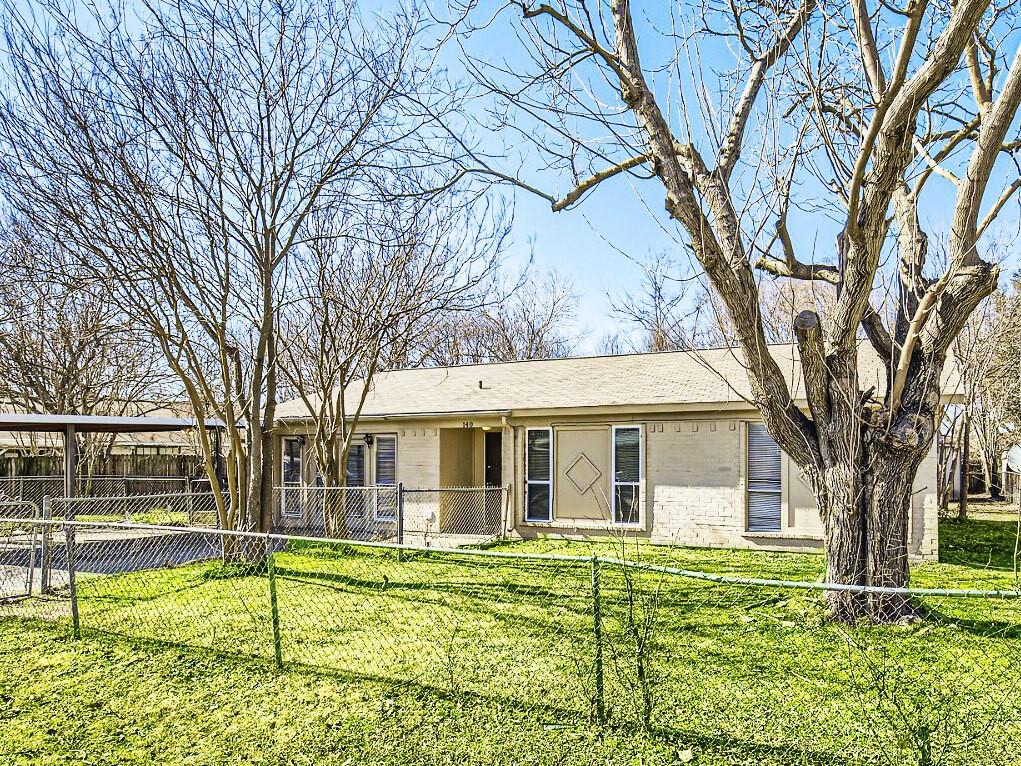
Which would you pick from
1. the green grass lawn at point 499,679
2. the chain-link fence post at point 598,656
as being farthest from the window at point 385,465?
the chain-link fence post at point 598,656

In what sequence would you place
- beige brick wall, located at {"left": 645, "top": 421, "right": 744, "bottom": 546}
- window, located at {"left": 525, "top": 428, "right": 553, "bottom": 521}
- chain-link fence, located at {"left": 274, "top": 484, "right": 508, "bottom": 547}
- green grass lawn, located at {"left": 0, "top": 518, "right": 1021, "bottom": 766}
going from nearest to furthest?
green grass lawn, located at {"left": 0, "top": 518, "right": 1021, "bottom": 766}, beige brick wall, located at {"left": 645, "top": 421, "right": 744, "bottom": 546}, chain-link fence, located at {"left": 274, "top": 484, "right": 508, "bottom": 547}, window, located at {"left": 525, "top": 428, "right": 553, "bottom": 521}

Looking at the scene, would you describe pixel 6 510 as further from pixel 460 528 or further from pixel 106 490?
pixel 460 528

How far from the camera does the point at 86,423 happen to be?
12.5 m

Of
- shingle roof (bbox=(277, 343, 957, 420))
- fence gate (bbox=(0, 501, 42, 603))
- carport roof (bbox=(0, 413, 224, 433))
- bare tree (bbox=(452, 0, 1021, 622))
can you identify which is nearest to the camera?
bare tree (bbox=(452, 0, 1021, 622))

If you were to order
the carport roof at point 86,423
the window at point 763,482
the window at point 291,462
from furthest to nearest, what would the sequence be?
the window at point 291,462 → the window at point 763,482 → the carport roof at point 86,423

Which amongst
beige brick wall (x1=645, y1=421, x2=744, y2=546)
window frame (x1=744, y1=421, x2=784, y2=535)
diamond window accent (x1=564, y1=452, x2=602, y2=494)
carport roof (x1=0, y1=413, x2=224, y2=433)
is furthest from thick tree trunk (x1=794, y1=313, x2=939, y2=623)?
carport roof (x1=0, y1=413, x2=224, y2=433)

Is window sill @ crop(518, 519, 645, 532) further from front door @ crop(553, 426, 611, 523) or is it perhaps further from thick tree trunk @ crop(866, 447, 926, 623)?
thick tree trunk @ crop(866, 447, 926, 623)

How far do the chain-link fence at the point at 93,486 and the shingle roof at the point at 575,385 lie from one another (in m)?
5.14

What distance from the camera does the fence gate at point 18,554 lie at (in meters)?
7.84

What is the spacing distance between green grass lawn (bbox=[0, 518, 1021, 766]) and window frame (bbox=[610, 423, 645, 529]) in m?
4.09

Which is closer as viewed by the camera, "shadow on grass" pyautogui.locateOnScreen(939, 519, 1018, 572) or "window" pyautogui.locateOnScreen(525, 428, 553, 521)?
"shadow on grass" pyautogui.locateOnScreen(939, 519, 1018, 572)

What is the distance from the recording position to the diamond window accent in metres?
13.4

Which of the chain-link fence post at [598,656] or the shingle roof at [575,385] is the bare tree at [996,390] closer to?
the shingle roof at [575,385]

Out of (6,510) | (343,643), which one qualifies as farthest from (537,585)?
(6,510)
